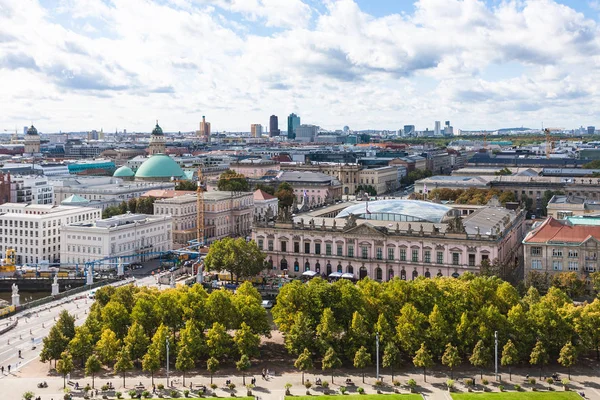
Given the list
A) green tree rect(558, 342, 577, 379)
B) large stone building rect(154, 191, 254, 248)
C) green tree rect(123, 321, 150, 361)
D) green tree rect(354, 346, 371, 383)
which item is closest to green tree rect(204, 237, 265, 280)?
green tree rect(123, 321, 150, 361)

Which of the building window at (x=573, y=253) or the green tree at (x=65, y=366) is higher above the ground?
the building window at (x=573, y=253)

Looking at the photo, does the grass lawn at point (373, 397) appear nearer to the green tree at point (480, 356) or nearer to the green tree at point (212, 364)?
the green tree at point (480, 356)

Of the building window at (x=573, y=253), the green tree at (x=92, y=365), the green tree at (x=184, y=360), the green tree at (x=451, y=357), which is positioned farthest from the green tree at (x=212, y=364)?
the building window at (x=573, y=253)

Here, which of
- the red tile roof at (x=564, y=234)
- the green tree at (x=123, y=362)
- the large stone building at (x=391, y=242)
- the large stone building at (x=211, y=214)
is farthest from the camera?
the large stone building at (x=211, y=214)

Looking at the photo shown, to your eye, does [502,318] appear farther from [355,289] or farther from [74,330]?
[74,330]

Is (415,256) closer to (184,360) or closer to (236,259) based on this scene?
(236,259)

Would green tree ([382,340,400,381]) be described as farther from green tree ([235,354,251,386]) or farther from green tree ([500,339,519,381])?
green tree ([235,354,251,386])

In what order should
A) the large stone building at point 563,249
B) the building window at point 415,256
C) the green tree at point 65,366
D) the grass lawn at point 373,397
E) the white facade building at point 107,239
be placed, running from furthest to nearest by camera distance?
the white facade building at point 107,239
the building window at point 415,256
the large stone building at point 563,249
the green tree at point 65,366
the grass lawn at point 373,397
